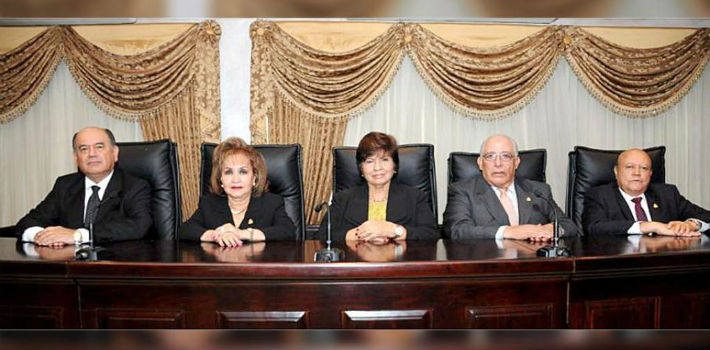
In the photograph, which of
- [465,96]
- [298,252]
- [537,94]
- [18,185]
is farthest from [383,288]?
[18,185]

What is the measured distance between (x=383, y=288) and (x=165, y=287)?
618 millimetres

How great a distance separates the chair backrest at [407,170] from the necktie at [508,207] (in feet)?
1.13

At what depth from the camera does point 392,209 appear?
2.84m

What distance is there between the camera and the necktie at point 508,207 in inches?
116

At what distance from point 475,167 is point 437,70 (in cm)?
140

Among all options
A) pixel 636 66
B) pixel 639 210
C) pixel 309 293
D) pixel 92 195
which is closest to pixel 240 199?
pixel 92 195

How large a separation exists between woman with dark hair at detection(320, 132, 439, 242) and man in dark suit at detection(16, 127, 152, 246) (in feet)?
2.69

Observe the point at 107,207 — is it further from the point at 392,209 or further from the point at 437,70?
the point at 437,70

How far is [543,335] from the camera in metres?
0.24

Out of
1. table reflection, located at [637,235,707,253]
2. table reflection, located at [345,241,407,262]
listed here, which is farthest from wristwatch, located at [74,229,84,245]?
table reflection, located at [637,235,707,253]

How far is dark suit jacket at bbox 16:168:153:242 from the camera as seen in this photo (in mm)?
2543

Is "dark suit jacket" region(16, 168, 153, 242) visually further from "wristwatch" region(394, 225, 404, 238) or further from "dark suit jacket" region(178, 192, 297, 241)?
"wristwatch" region(394, 225, 404, 238)

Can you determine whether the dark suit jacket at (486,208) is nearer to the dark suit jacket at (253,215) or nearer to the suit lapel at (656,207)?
the suit lapel at (656,207)

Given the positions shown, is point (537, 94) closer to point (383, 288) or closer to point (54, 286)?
point (383, 288)
